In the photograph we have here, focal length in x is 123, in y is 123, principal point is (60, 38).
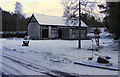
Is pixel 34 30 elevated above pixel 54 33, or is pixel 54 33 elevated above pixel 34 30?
pixel 34 30

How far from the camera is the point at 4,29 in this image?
50156 mm

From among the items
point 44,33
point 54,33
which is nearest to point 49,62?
point 54,33

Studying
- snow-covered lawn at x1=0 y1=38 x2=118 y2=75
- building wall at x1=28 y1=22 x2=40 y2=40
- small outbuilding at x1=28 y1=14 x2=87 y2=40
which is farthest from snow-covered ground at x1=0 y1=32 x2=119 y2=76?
small outbuilding at x1=28 y1=14 x2=87 y2=40

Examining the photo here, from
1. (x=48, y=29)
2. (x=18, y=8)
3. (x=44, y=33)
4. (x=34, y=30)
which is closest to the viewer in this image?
(x=48, y=29)

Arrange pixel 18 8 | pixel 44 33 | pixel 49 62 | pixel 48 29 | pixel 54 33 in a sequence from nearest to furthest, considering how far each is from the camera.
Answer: pixel 49 62, pixel 48 29, pixel 54 33, pixel 44 33, pixel 18 8

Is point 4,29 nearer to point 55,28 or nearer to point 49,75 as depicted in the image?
point 55,28

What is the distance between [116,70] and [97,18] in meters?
9.56

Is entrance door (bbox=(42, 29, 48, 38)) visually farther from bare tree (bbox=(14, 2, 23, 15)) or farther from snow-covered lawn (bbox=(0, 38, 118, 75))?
bare tree (bbox=(14, 2, 23, 15))

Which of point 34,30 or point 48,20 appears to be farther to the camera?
point 48,20

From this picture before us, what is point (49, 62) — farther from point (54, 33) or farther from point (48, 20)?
point (48, 20)

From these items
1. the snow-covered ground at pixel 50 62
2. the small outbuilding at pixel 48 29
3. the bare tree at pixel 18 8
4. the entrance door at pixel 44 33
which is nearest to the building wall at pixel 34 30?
the small outbuilding at pixel 48 29

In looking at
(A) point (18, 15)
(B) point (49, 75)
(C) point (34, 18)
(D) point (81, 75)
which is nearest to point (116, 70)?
(D) point (81, 75)

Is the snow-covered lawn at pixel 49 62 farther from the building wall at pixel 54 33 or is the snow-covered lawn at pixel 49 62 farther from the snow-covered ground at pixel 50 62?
the building wall at pixel 54 33

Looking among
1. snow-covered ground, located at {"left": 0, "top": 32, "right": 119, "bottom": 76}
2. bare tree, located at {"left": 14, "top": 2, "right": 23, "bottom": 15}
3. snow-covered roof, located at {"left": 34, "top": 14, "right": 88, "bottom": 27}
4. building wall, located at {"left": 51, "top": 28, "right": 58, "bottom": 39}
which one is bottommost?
snow-covered ground, located at {"left": 0, "top": 32, "right": 119, "bottom": 76}
